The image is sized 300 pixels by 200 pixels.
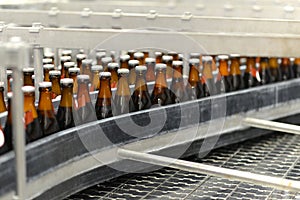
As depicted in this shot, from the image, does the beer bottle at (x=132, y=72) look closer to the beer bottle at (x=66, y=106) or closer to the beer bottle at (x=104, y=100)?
the beer bottle at (x=104, y=100)

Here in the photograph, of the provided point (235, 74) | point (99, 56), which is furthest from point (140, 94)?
point (235, 74)

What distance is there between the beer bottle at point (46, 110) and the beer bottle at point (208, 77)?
0.66m

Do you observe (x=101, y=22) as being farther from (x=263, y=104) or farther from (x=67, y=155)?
(x=67, y=155)

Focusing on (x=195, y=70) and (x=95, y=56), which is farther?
(x=95, y=56)

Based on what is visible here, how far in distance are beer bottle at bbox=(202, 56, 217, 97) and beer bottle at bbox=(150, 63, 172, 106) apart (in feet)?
0.72

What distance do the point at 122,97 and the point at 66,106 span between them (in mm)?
194

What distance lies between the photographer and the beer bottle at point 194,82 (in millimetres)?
1914

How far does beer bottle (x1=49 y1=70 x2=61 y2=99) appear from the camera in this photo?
1.65 metres

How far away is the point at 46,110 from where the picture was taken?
1.48 meters

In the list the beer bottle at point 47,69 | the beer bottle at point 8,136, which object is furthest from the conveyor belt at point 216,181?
the beer bottle at point 47,69

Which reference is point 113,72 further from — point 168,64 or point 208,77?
point 208,77

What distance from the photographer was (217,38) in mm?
1404

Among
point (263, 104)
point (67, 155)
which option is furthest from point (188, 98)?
point (67, 155)

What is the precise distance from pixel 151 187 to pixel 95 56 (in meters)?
0.72
